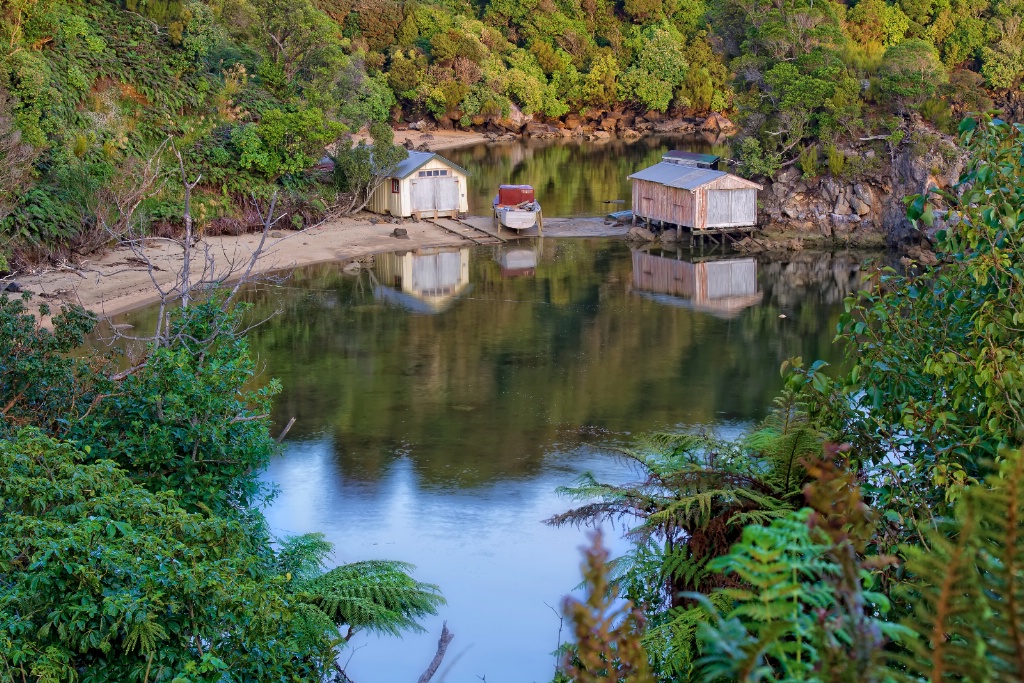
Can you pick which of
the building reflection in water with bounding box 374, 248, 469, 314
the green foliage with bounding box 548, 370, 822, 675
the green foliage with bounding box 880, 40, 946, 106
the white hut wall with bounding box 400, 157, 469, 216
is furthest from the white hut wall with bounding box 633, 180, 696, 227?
the green foliage with bounding box 548, 370, 822, 675

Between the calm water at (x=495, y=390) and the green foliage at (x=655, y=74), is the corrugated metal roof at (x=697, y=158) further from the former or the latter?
the green foliage at (x=655, y=74)

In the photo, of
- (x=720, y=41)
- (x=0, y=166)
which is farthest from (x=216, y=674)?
(x=720, y=41)

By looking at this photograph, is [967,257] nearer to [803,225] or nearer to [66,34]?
[803,225]

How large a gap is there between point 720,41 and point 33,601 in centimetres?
4735

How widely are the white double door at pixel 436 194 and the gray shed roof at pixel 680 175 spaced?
22.3ft

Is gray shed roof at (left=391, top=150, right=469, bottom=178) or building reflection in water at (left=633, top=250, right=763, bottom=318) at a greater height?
gray shed roof at (left=391, top=150, right=469, bottom=178)

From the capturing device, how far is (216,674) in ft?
25.7

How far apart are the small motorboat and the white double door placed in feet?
7.03

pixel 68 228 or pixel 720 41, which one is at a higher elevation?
pixel 720 41

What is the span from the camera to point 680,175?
4034cm

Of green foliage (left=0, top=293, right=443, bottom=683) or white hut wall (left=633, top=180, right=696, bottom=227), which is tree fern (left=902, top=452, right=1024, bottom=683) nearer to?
green foliage (left=0, top=293, right=443, bottom=683)

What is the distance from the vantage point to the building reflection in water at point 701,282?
104 feet

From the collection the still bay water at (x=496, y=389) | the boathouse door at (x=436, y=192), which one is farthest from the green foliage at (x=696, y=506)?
the boathouse door at (x=436, y=192)

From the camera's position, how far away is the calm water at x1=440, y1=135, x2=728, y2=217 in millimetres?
47344
